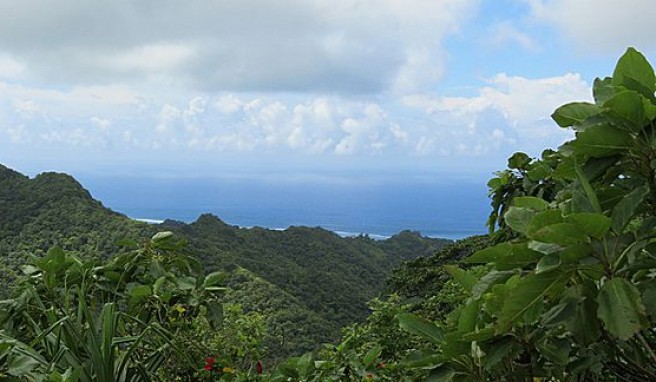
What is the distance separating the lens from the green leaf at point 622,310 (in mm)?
823

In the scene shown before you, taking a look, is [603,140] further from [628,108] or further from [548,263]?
[548,263]

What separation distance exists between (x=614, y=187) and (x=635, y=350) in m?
0.27

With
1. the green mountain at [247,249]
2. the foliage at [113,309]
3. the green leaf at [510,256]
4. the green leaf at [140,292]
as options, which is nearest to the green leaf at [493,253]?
the green leaf at [510,256]

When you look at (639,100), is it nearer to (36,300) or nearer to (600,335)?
(600,335)

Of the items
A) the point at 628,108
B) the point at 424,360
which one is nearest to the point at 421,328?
the point at 424,360

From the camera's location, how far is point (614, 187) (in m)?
1.03

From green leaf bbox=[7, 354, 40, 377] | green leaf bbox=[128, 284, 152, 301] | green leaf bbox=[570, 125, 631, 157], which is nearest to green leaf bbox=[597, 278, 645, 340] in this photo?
green leaf bbox=[570, 125, 631, 157]

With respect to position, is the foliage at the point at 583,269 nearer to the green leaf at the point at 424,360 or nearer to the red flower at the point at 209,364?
the green leaf at the point at 424,360

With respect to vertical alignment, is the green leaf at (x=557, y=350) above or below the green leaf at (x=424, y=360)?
above

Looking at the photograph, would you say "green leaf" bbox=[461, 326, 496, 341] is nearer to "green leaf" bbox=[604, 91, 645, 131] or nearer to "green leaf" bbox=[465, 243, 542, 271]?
"green leaf" bbox=[465, 243, 542, 271]

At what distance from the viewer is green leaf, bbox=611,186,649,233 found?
908 millimetres

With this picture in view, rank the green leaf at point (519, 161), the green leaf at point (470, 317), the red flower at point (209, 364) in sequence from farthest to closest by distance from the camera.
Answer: the green leaf at point (519, 161) → the red flower at point (209, 364) → the green leaf at point (470, 317)

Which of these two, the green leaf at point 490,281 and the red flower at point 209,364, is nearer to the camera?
the green leaf at point 490,281

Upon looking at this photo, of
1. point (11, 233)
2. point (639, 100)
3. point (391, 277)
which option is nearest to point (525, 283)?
point (639, 100)
